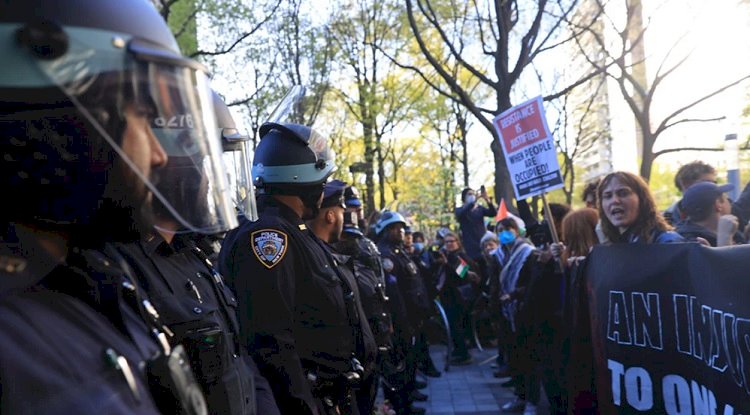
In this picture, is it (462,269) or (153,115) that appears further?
(462,269)

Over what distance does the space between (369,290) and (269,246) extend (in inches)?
74.9

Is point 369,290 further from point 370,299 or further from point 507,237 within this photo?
point 507,237

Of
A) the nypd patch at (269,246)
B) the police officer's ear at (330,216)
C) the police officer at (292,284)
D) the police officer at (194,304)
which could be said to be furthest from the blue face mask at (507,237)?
the police officer at (194,304)

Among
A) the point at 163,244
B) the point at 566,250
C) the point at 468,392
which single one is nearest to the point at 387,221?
the point at 468,392

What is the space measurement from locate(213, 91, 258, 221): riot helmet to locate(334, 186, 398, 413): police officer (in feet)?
3.53

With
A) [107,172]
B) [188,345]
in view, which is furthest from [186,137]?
[188,345]

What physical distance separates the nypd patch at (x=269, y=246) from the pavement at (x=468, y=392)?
16.7 ft

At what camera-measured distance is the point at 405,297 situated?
818cm

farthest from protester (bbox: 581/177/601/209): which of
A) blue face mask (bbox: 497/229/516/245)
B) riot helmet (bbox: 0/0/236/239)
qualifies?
riot helmet (bbox: 0/0/236/239)

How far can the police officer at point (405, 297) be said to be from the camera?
735 cm

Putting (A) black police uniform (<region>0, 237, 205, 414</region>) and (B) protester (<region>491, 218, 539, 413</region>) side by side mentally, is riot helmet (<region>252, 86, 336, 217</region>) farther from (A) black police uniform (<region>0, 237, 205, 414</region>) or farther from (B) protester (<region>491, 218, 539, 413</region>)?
(B) protester (<region>491, 218, 539, 413</region>)

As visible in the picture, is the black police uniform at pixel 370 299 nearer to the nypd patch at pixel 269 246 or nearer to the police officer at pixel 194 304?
the nypd patch at pixel 269 246

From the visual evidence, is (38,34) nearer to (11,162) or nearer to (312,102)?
(11,162)

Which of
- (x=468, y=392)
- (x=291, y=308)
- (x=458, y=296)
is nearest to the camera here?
(x=291, y=308)
